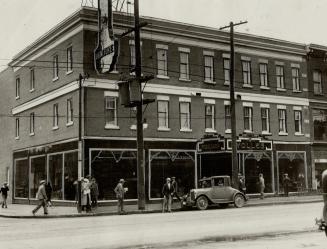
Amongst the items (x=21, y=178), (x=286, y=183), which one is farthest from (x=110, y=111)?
(x=286, y=183)

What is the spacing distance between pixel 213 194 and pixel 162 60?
36.0 feet

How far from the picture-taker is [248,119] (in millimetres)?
37531

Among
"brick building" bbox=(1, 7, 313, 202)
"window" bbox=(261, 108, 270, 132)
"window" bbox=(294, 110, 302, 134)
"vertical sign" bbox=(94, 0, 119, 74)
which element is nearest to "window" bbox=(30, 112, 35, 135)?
"brick building" bbox=(1, 7, 313, 202)

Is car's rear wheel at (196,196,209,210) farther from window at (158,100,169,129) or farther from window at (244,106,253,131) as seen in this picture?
window at (244,106,253,131)

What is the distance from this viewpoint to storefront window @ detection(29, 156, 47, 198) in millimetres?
35375

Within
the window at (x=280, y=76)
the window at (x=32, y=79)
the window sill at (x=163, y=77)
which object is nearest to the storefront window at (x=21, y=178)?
the window at (x=32, y=79)

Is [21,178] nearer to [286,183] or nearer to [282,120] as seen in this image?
[286,183]

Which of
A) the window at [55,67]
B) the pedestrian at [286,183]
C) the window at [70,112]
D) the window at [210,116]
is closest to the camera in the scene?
the window at [70,112]

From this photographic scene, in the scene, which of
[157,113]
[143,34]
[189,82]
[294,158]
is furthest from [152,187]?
[294,158]

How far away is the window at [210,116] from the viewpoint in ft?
117

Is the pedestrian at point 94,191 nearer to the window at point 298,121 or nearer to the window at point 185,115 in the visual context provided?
the window at point 185,115

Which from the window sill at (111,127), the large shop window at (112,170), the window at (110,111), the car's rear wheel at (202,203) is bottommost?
the car's rear wheel at (202,203)

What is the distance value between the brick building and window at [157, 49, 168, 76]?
7 cm

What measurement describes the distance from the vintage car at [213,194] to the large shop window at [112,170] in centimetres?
581
